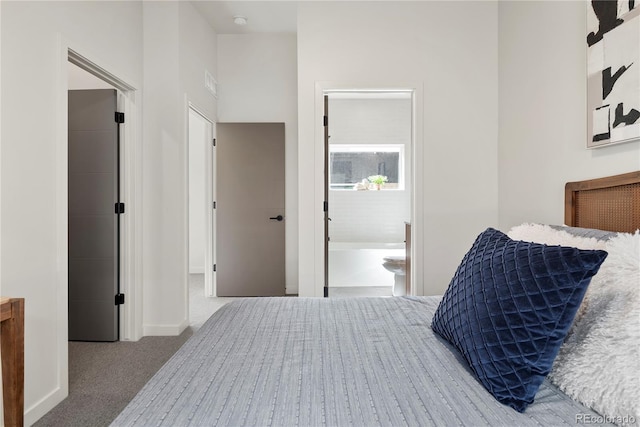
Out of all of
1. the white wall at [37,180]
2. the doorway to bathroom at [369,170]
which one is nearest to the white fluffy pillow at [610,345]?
the white wall at [37,180]

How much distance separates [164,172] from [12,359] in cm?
185

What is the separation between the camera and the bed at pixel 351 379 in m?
0.81

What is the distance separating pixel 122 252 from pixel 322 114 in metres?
1.97

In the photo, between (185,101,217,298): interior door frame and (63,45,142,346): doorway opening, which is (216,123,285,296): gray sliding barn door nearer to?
(185,101,217,298): interior door frame

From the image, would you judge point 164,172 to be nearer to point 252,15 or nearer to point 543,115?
point 252,15

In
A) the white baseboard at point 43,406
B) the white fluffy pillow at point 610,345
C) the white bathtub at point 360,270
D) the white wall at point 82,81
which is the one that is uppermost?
the white wall at point 82,81

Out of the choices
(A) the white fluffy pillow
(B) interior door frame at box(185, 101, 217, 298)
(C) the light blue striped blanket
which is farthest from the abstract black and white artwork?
(B) interior door frame at box(185, 101, 217, 298)

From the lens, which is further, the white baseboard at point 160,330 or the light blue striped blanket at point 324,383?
the white baseboard at point 160,330

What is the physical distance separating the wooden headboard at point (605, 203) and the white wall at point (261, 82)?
2.81 m

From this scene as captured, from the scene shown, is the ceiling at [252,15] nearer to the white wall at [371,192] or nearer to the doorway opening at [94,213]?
the doorway opening at [94,213]

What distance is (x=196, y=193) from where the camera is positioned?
5824mm

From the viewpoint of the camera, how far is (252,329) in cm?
138

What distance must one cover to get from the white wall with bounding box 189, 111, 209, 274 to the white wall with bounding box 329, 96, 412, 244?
2.07 meters

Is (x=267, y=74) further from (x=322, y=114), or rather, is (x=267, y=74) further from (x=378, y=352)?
(x=378, y=352)
